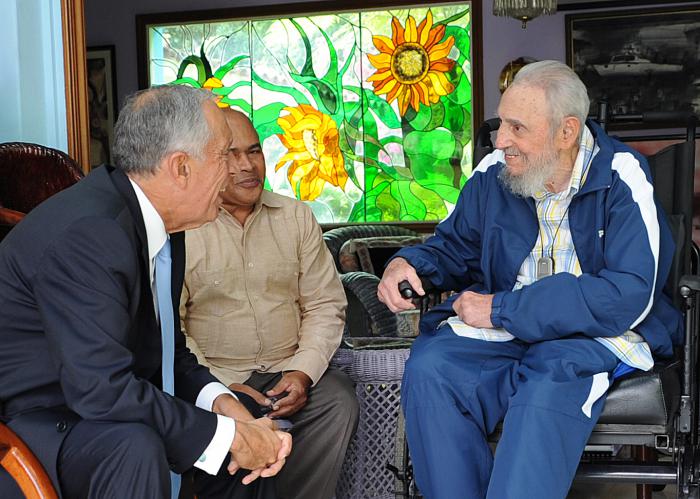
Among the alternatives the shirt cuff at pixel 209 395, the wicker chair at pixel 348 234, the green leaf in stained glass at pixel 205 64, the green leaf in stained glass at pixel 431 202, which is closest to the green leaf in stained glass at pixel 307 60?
the green leaf in stained glass at pixel 205 64

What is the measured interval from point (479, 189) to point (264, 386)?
0.81 m

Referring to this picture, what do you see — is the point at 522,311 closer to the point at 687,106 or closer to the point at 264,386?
the point at 264,386

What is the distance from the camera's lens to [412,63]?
7.47 metres

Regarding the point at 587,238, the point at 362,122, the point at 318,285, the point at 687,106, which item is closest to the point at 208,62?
the point at 362,122

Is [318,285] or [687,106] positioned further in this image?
[687,106]

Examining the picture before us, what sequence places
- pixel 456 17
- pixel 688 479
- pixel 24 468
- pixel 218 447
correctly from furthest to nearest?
pixel 456 17, pixel 688 479, pixel 218 447, pixel 24 468

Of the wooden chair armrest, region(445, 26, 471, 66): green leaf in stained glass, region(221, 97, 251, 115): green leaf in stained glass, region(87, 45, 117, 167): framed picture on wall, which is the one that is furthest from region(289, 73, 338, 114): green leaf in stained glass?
the wooden chair armrest

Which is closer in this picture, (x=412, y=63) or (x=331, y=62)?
(x=412, y=63)

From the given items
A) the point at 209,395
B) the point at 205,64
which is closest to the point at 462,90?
the point at 205,64

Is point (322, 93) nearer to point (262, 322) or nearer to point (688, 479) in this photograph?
point (262, 322)

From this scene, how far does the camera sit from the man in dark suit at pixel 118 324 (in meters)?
1.81

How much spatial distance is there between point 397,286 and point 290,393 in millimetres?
426

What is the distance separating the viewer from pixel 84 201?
1.92 m

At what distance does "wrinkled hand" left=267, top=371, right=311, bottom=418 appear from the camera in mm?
2650
